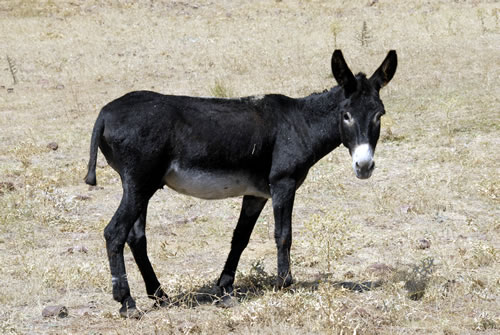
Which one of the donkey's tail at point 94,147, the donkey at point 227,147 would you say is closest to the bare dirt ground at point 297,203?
the donkey at point 227,147

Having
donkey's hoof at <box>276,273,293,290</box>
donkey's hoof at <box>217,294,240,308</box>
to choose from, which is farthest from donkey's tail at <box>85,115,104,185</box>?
donkey's hoof at <box>276,273,293,290</box>

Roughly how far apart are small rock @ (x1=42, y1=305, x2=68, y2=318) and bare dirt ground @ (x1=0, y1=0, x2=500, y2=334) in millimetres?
95

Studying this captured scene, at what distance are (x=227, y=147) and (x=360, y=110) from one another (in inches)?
50.8

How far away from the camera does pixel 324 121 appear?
6590 millimetres

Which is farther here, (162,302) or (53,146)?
(53,146)

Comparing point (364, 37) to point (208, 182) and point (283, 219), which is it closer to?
point (283, 219)

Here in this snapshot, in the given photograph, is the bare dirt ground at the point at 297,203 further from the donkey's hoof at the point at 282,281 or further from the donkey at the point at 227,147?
the donkey at the point at 227,147

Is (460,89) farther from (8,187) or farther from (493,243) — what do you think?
(8,187)

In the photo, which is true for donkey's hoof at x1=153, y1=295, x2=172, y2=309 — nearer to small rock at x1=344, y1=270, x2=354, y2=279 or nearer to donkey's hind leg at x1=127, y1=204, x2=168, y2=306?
donkey's hind leg at x1=127, y1=204, x2=168, y2=306

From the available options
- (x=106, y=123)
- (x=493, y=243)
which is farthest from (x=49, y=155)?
(x=493, y=243)

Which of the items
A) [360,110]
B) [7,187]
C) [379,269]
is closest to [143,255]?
[360,110]

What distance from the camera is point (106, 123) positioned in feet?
19.5

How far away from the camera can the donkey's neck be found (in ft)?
21.5

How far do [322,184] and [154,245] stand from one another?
3.46 metres
